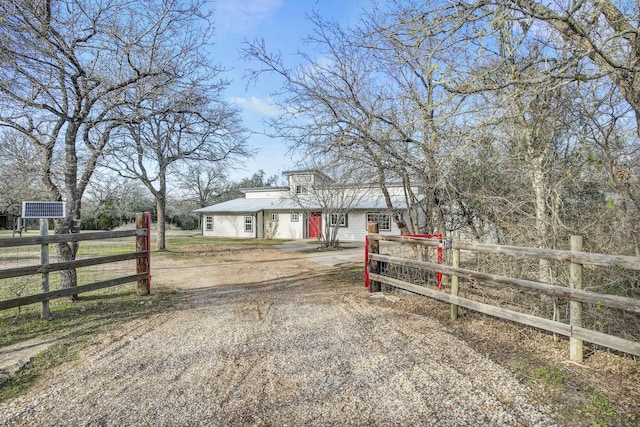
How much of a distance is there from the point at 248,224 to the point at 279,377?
81.1 feet

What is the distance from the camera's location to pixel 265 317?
17.6 ft

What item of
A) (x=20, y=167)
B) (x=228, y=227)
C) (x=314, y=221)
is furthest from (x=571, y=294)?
(x=228, y=227)

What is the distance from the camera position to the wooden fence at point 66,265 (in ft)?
15.7

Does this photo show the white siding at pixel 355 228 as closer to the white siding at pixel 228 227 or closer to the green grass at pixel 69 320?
the white siding at pixel 228 227

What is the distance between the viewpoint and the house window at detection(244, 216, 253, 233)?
1075 inches

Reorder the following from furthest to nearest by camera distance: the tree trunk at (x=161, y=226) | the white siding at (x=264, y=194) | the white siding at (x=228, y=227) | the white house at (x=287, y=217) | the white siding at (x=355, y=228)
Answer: the white siding at (x=264, y=194), the white siding at (x=228, y=227), the white siding at (x=355, y=228), the white house at (x=287, y=217), the tree trunk at (x=161, y=226)

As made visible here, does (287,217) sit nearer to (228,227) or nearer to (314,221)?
(314,221)

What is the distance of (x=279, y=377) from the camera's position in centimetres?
332

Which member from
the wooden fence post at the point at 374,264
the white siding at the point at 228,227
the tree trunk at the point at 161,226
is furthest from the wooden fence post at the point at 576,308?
the white siding at the point at 228,227

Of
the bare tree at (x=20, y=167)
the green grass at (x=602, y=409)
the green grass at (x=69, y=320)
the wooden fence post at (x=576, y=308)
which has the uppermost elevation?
the bare tree at (x=20, y=167)

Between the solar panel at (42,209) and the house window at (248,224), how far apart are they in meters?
21.8

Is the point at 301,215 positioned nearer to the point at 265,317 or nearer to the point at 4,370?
the point at 265,317

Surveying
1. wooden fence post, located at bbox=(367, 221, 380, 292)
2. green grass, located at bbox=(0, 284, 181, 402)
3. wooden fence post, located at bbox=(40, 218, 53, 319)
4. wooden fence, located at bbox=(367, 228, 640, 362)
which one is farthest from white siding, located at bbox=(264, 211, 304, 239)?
wooden fence, located at bbox=(367, 228, 640, 362)

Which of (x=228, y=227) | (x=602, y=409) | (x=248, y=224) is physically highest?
(x=248, y=224)
